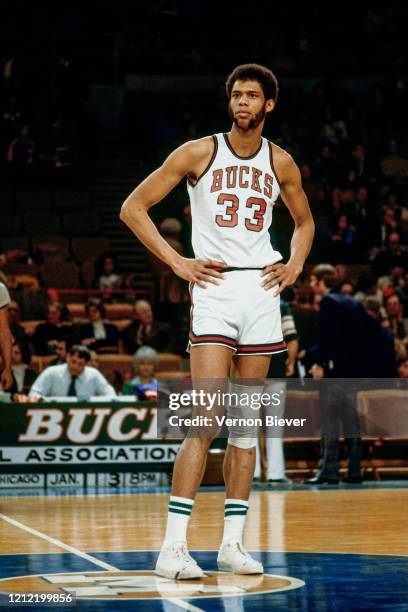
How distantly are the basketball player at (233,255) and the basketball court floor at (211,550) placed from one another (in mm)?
438

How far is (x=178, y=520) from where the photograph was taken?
5.14 metres

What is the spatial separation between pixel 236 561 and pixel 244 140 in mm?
1746

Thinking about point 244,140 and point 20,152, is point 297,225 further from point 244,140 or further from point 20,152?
point 20,152

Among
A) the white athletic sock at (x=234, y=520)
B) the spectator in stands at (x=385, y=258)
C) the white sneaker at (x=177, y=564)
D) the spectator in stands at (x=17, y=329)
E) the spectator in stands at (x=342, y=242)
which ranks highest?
the spectator in stands at (x=342, y=242)

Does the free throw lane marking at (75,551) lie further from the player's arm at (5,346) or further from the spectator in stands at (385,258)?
the spectator in stands at (385,258)

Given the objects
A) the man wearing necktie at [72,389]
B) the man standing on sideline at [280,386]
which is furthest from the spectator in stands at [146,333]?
the man standing on sideline at [280,386]

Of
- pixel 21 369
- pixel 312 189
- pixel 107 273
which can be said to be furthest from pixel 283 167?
pixel 312 189

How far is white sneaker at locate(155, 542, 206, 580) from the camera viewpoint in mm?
5062

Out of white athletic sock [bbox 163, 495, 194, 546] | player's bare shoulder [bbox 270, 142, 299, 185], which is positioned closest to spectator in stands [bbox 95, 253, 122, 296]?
player's bare shoulder [bbox 270, 142, 299, 185]

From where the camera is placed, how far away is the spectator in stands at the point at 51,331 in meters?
13.4

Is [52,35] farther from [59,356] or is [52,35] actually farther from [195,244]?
[195,244]

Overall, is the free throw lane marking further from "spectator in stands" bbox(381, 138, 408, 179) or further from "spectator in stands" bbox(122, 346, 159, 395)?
"spectator in stands" bbox(381, 138, 408, 179)

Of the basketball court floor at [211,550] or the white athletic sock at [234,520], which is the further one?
the white athletic sock at [234,520]

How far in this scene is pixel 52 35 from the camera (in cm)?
2161
